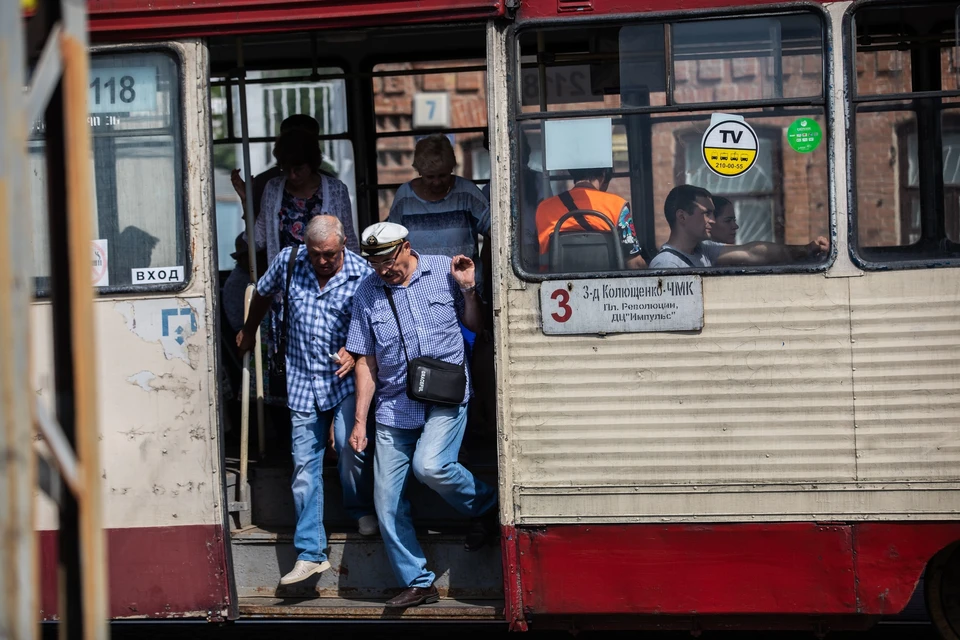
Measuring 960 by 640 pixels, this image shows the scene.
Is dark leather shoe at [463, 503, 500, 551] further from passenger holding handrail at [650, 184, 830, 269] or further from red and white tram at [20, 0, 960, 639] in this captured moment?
passenger holding handrail at [650, 184, 830, 269]

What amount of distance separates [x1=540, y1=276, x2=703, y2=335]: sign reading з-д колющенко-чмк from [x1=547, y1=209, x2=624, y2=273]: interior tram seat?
0.28ft

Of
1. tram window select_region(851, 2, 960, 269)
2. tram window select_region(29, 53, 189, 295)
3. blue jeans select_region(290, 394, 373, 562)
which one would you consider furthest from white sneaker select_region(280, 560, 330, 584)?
tram window select_region(851, 2, 960, 269)

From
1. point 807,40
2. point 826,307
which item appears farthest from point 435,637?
point 807,40

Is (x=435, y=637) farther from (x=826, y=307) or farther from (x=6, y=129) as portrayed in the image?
(x=6, y=129)

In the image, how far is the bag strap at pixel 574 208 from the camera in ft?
14.1

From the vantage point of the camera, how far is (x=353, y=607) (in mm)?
4625

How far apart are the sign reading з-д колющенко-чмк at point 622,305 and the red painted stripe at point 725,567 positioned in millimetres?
823

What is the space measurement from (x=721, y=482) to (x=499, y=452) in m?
0.92

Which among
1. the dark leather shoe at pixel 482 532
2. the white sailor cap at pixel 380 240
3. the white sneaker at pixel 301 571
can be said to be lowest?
the white sneaker at pixel 301 571

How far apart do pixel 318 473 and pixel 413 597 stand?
0.72 m

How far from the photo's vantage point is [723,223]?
4.27m

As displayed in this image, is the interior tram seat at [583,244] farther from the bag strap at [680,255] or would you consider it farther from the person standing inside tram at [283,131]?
the person standing inside tram at [283,131]

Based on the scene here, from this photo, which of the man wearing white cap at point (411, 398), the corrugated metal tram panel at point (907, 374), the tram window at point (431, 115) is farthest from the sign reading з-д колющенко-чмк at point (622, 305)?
the tram window at point (431, 115)

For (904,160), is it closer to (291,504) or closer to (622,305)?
(622,305)
